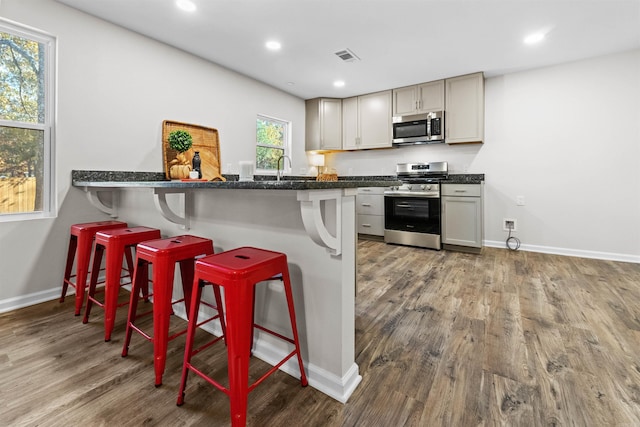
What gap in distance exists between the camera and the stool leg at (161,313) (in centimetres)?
134

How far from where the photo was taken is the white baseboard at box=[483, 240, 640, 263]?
3.37 metres

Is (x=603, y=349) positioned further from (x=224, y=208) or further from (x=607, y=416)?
(x=224, y=208)

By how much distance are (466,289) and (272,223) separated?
1946 mm

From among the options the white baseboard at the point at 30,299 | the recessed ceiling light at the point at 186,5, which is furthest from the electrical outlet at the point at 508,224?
the white baseboard at the point at 30,299

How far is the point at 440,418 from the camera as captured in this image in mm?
1138

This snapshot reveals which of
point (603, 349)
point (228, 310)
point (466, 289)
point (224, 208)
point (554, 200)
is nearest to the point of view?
point (228, 310)

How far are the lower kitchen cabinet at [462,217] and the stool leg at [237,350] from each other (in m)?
3.47

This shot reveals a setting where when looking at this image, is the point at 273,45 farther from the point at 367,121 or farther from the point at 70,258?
the point at 70,258

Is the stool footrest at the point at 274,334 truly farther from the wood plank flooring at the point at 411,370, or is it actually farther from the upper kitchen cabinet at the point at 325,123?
the upper kitchen cabinet at the point at 325,123

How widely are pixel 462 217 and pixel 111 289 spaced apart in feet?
12.3

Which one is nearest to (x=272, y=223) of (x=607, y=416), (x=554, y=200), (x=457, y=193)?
(x=607, y=416)

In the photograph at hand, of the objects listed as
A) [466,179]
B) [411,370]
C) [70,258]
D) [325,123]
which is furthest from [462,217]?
[70,258]

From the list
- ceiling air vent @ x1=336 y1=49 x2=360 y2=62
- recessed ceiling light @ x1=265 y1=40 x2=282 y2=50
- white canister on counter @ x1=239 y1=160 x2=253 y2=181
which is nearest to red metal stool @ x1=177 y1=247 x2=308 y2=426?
white canister on counter @ x1=239 y1=160 x2=253 y2=181

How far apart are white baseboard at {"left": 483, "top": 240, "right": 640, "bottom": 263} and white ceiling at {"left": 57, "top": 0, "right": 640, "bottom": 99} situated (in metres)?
2.32
